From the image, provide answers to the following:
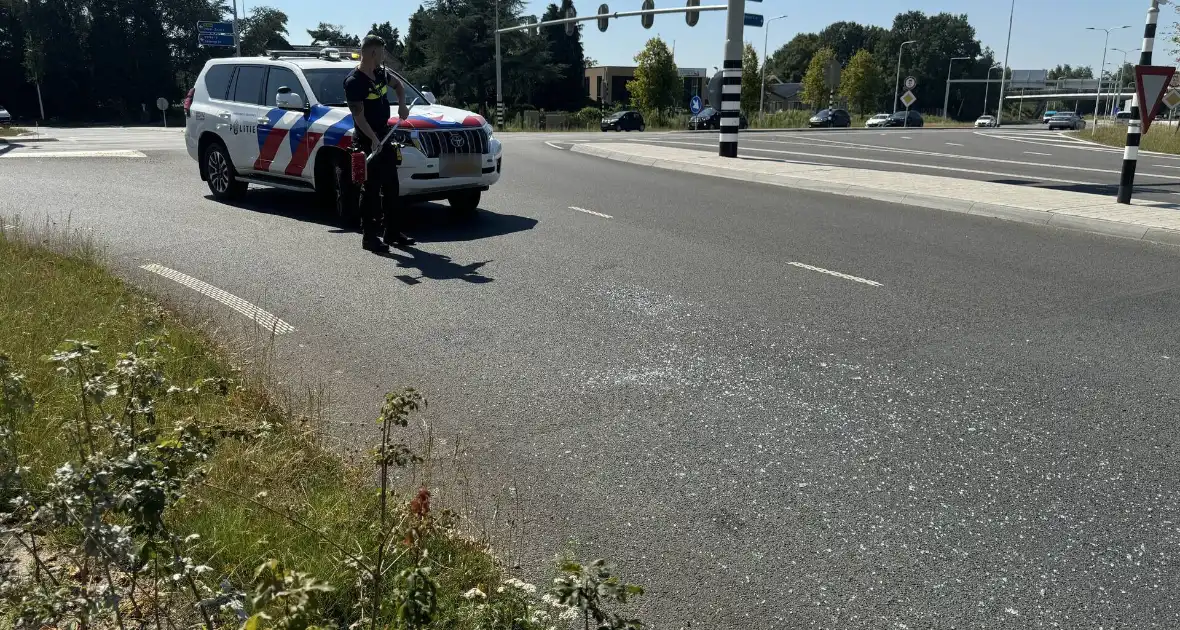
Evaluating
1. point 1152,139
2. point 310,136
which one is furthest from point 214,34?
point 310,136

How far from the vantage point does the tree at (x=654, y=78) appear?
212 ft

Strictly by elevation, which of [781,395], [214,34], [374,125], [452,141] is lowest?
[781,395]

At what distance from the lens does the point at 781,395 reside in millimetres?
4625

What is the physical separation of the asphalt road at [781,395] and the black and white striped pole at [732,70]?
11159mm

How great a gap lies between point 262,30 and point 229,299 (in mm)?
93814

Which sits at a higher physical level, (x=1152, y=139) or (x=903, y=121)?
(x=903, y=121)

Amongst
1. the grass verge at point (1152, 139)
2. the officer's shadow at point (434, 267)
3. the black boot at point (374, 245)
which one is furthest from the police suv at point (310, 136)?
the grass verge at point (1152, 139)

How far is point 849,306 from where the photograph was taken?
6.41m

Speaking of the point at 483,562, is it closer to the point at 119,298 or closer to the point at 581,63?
the point at 119,298

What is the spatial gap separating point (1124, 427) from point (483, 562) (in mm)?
3175

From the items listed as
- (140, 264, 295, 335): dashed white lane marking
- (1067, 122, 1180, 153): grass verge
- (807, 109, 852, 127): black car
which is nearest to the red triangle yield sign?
(140, 264, 295, 335): dashed white lane marking

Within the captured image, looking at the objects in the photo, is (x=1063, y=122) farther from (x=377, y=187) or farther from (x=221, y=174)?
(x=377, y=187)

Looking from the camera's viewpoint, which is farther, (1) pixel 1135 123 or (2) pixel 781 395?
(1) pixel 1135 123

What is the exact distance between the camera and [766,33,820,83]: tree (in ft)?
449
